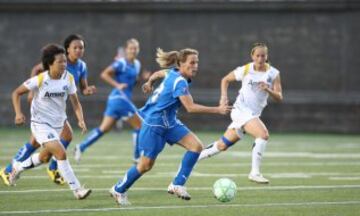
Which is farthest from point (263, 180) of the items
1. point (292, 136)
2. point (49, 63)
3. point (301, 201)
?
point (292, 136)

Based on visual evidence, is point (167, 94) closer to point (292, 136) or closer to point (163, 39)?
point (292, 136)

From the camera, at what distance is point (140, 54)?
2488 centimetres

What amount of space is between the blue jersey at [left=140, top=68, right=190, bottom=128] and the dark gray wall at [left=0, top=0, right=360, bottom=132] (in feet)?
45.2

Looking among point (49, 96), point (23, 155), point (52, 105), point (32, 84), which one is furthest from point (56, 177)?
point (32, 84)

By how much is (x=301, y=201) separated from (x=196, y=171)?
3.92 meters

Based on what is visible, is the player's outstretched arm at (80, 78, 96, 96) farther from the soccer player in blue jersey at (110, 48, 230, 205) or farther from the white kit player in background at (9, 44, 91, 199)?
the soccer player in blue jersey at (110, 48, 230, 205)

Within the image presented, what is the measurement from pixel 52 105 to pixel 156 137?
1.51 m

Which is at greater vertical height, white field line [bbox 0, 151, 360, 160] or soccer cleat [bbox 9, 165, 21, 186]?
soccer cleat [bbox 9, 165, 21, 186]

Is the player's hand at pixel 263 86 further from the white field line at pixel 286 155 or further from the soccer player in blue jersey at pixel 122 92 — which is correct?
the white field line at pixel 286 155

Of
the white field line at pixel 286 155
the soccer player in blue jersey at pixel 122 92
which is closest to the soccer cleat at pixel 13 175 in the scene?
the soccer player in blue jersey at pixel 122 92

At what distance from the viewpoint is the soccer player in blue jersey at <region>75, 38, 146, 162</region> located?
16.1 meters

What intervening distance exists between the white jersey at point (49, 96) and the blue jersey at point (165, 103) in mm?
1147

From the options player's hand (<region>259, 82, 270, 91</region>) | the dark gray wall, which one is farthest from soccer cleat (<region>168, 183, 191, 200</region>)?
the dark gray wall

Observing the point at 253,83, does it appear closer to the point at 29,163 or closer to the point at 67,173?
the point at 29,163
